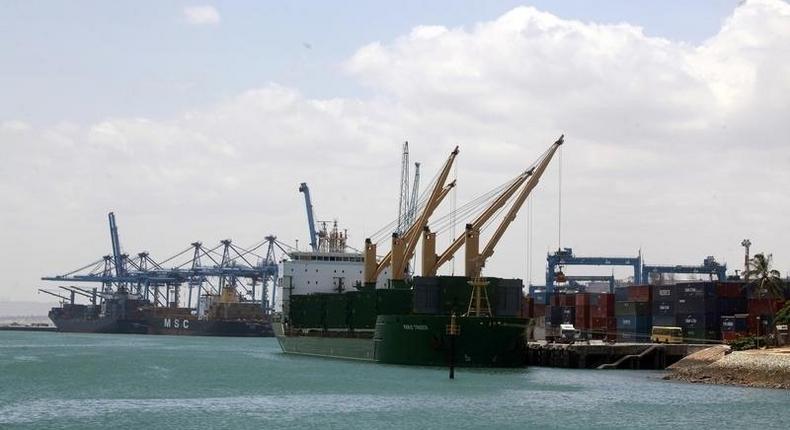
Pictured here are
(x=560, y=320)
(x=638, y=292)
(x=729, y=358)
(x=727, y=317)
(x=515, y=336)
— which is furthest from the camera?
(x=560, y=320)

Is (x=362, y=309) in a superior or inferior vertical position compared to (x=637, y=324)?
superior

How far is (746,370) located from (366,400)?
75.8 ft

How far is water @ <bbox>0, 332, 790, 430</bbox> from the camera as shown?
4634 cm

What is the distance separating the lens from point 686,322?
98.2 m

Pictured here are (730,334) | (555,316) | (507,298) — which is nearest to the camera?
(507,298)

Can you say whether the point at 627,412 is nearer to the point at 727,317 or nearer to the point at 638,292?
the point at 727,317

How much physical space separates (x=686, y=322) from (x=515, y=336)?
97.4 feet

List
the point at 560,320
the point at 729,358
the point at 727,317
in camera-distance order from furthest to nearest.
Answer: the point at 560,320 → the point at 727,317 → the point at 729,358

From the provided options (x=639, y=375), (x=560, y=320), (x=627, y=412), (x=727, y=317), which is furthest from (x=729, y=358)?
(x=560, y=320)

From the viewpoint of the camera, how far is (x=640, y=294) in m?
105

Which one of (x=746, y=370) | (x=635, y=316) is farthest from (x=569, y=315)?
(x=746, y=370)

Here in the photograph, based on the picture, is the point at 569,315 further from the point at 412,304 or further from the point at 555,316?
the point at 412,304

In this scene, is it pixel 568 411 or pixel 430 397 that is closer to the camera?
pixel 568 411

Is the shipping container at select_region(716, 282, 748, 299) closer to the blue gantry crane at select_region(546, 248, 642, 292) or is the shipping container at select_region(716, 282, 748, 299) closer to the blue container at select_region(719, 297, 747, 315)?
the blue container at select_region(719, 297, 747, 315)
